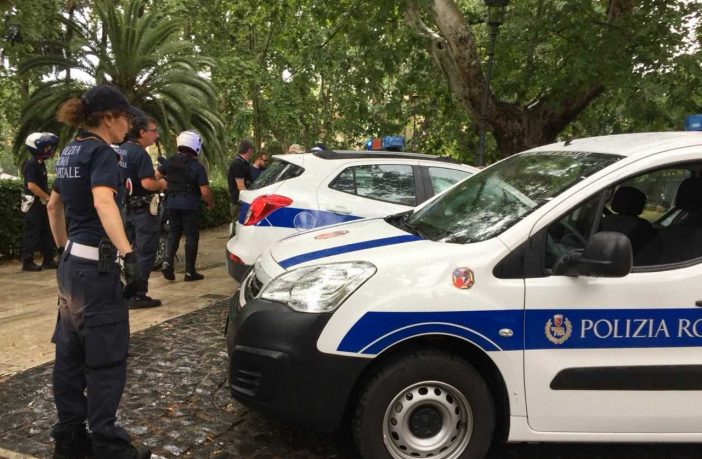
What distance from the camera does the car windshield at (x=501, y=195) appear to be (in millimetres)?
2922

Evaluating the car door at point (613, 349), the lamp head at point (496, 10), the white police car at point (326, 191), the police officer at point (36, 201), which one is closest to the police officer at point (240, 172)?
the police officer at point (36, 201)

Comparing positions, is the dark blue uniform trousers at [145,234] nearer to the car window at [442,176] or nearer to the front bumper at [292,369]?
the car window at [442,176]

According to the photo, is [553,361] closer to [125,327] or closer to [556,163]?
[556,163]

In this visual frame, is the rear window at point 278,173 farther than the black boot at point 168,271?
No

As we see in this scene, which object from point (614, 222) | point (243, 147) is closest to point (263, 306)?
point (614, 222)

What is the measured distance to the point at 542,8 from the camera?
8.74 meters

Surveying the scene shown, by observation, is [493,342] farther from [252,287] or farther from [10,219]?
[10,219]

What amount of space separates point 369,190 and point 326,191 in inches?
17.4

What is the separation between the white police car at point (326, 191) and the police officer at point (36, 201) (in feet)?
11.3

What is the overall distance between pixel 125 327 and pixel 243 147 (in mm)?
5963

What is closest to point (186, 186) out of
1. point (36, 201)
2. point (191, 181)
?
point (191, 181)

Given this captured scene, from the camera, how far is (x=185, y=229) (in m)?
7.02

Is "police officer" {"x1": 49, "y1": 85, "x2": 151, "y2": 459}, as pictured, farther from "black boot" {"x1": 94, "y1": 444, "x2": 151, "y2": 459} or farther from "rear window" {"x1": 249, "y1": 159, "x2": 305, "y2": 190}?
"rear window" {"x1": 249, "y1": 159, "x2": 305, "y2": 190}

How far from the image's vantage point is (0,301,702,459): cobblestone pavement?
312cm
